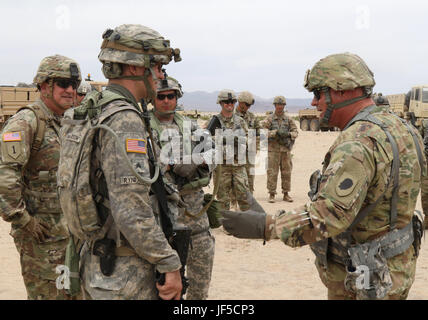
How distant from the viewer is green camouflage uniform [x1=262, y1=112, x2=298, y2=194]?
1136 centimetres

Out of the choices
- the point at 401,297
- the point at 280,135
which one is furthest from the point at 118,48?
the point at 280,135

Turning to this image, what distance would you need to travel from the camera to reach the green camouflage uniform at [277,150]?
11.4 meters

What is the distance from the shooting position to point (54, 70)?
161 inches

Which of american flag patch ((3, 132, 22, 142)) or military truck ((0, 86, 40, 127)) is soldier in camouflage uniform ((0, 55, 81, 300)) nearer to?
american flag patch ((3, 132, 22, 142))

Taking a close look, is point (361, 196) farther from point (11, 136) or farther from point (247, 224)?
point (11, 136)

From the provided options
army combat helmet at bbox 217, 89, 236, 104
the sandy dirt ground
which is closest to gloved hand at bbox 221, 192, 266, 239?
the sandy dirt ground

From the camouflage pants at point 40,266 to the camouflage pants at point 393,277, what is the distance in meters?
2.17

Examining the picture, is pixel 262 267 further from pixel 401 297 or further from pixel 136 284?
pixel 136 284

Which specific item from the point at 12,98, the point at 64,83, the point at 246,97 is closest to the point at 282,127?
the point at 246,97

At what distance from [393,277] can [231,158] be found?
6047 mm

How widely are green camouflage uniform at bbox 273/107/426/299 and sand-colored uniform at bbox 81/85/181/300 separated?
2.51 ft

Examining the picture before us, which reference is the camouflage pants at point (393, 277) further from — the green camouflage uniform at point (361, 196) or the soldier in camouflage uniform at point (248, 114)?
the soldier in camouflage uniform at point (248, 114)

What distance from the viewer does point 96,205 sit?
2.49 metres

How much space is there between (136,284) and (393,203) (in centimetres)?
157
